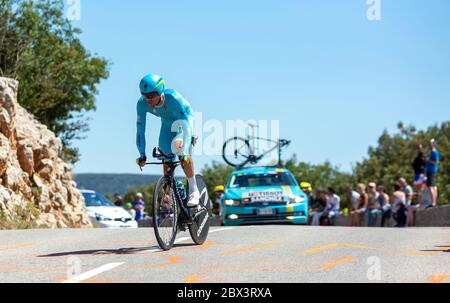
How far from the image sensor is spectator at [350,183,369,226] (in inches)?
934

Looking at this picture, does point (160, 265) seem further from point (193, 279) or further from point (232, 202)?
point (232, 202)

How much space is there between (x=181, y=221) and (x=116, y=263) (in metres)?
1.61

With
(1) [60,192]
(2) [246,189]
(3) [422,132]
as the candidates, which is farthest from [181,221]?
(3) [422,132]

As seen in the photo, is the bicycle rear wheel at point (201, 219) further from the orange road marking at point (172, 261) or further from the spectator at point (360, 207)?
the spectator at point (360, 207)

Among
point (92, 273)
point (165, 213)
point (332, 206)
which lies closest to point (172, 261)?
point (165, 213)

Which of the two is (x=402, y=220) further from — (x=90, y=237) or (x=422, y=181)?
(x=90, y=237)

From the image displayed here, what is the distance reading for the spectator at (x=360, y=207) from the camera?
23.7 meters

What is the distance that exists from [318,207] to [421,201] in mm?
4382

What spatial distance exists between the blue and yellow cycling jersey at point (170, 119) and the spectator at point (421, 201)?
1185cm

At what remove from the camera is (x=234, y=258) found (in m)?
9.58

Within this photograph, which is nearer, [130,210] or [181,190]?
[181,190]

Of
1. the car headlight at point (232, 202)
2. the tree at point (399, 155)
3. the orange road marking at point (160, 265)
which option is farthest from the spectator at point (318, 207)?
the tree at point (399, 155)

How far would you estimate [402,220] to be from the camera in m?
21.6
